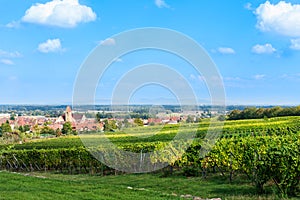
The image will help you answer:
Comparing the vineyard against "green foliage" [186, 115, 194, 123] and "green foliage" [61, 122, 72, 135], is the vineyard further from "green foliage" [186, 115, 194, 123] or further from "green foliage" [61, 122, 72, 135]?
"green foliage" [61, 122, 72, 135]

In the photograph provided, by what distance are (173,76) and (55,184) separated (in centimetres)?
517

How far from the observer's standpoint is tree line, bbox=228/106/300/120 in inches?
2187

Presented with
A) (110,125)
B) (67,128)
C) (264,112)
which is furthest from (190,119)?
(264,112)

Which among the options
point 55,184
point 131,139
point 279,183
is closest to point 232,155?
point 279,183

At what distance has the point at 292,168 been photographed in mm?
8562

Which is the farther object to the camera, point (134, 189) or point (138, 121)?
point (138, 121)

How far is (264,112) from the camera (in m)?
60.3

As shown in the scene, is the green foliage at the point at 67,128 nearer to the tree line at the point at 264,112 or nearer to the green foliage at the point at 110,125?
the tree line at the point at 264,112

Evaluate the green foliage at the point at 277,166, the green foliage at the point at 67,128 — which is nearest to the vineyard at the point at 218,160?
the green foliage at the point at 277,166

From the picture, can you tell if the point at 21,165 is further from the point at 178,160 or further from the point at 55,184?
the point at 55,184

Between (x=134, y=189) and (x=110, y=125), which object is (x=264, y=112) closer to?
(x=110, y=125)

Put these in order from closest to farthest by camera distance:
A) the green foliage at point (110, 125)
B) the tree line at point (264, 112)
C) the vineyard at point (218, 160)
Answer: the vineyard at point (218, 160) → the green foliage at point (110, 125) → the tree line at point (264, 112)

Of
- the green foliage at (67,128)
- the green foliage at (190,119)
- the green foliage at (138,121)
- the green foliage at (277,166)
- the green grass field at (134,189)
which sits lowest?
the green foliage at (67,128)

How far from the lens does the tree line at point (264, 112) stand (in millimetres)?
55541
